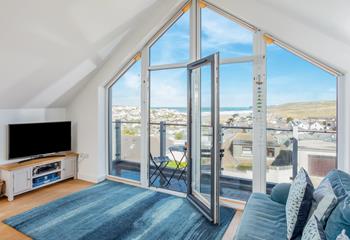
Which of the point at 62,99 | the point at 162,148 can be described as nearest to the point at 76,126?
the point at 62,99

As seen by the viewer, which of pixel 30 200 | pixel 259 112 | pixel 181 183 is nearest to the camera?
pixel 259 112

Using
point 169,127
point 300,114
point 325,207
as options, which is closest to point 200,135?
point 169,127

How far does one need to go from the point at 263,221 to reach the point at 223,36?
2581 millimetres

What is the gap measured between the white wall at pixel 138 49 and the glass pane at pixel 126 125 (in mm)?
241

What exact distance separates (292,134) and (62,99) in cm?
401

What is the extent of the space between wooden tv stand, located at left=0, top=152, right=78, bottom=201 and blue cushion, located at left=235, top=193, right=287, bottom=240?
3405 mm

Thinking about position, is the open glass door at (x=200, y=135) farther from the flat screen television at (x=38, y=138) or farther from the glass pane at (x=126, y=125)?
the flat screen television at (x=38, y=138)

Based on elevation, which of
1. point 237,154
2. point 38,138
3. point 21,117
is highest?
point 21,117

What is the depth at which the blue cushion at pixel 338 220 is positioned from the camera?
1.33 meters

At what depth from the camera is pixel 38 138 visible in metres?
4.07

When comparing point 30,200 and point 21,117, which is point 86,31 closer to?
point 21,117

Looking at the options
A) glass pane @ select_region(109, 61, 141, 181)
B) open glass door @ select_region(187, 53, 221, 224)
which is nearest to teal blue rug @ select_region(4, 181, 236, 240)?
open glass door @ select_region(187, 53, 221, 224)

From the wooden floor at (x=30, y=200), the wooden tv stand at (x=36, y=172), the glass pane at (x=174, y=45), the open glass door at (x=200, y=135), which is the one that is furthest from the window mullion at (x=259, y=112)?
the wooden tv stand at (x=36, y=172)

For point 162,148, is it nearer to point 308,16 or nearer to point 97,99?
point 97,99
